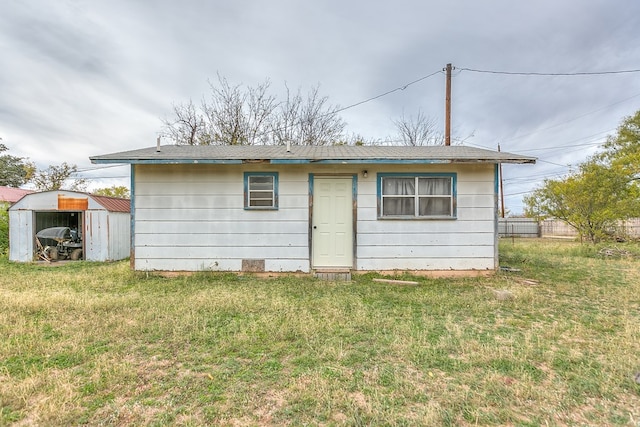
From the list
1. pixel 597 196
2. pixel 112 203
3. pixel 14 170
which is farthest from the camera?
pixel 14 170

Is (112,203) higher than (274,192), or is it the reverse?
(274,192)

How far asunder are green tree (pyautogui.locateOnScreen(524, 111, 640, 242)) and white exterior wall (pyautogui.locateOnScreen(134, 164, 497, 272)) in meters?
6.98

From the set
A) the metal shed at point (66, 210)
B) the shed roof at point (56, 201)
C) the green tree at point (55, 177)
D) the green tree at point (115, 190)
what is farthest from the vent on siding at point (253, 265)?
the green tree at point (115, 190)

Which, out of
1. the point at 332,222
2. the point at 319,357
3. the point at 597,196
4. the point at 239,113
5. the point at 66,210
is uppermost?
the point at 239,113

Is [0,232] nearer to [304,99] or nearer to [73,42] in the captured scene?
[73,42]

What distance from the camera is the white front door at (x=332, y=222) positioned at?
6.50m

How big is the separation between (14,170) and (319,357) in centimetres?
3241

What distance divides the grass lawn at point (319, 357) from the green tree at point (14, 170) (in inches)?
1056

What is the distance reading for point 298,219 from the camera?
647 centimetres

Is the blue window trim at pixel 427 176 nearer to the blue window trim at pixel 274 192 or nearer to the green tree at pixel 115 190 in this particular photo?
the blue window trim at pixel 274 192

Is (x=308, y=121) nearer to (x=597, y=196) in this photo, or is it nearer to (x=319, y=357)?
(x=597, y=196)

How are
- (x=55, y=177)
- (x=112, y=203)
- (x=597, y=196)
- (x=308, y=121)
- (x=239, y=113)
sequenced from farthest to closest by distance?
(x=55, y=177) → (x=308, y=121) → (x=239, y=113) → (x=597, y=196) → (x=112, y=203)

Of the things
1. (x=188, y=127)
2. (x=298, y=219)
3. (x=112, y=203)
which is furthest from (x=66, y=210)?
(x=188, y=127)

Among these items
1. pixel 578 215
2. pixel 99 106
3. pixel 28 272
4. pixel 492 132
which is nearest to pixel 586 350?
pixel 28 272
